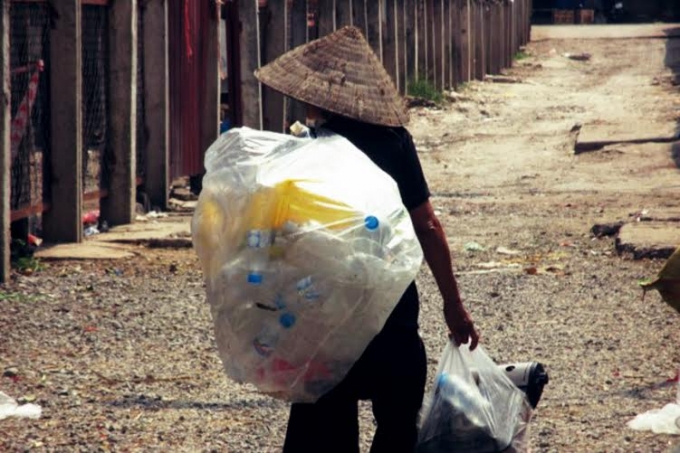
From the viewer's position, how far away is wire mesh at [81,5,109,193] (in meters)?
9.44

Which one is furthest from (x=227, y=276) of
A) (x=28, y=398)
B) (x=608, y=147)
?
(x=608, y=147)

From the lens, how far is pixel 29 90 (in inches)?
333

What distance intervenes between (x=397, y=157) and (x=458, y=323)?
51 cm

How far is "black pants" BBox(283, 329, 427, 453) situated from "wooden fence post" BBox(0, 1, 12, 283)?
405 cm

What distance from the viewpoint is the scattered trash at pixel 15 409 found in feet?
17.0

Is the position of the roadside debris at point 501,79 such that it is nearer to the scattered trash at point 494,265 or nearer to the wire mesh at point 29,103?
the scattered trash at point 494,265

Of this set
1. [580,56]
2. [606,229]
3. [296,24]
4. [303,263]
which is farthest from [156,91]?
[580,56]

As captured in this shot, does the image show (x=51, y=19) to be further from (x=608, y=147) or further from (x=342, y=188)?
(x=608, y=147)

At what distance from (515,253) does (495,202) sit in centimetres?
259

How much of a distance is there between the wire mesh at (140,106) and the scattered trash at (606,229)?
11.1ft

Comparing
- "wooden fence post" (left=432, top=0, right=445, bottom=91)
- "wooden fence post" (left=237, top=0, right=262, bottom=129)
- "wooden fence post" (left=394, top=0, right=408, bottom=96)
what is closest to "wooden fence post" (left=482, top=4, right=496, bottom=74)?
"wooden fence post" (left=432, top=0, right=445, bottom=91)

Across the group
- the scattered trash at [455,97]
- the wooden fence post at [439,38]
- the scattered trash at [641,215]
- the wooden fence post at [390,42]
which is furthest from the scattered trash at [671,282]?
the wooden fence post at [439,38]

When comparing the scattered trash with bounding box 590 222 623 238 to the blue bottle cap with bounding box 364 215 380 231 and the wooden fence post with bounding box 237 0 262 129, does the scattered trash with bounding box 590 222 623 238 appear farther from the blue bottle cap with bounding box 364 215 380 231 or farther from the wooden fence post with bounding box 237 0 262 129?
the blue bottle cap with bounding box 364 215 380 231

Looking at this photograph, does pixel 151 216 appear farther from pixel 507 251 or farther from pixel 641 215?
pixel 641 215
